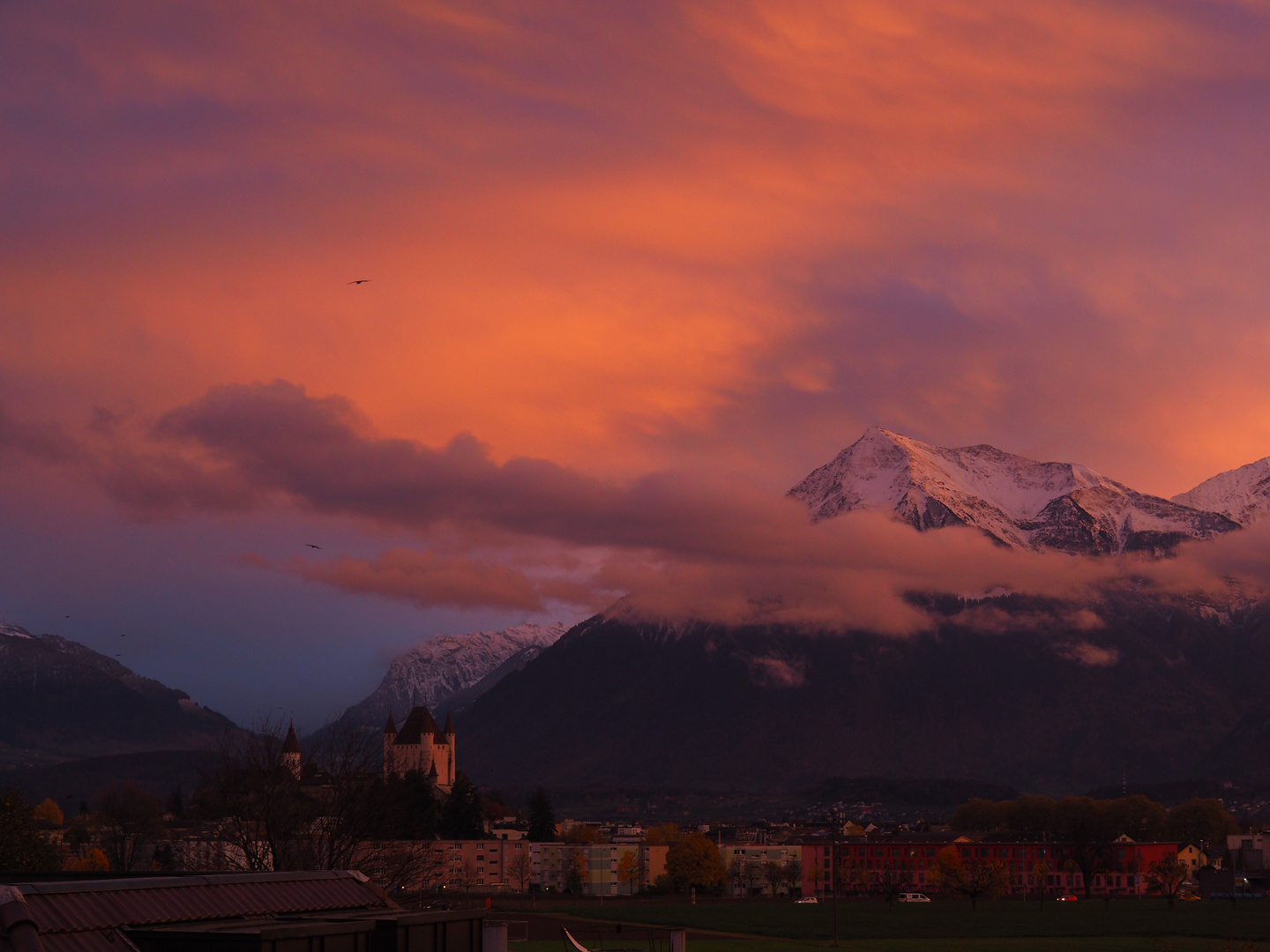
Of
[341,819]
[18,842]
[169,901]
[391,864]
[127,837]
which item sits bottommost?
[127,837]

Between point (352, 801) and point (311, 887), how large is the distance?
42.6 meters

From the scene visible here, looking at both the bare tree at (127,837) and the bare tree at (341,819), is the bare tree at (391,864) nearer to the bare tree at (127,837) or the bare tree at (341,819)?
the bare tree at (341,819)

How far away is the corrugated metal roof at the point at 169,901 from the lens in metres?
25.1

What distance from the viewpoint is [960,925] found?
5012 inches

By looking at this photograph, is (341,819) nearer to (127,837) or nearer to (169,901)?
(169,901)

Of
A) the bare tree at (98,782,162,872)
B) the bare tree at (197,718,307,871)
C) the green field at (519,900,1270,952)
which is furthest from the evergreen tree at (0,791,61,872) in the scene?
the bare tree at (98,782,162,872)

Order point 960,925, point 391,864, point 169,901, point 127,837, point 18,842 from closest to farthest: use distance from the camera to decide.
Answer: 1. point 169,901
2. point 391,864
3. point 18,842
4. point 960,925
5. point 127,837

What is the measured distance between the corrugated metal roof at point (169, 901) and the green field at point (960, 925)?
54247 millimetres

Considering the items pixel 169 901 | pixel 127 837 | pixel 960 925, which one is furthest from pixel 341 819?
pixel 127 837

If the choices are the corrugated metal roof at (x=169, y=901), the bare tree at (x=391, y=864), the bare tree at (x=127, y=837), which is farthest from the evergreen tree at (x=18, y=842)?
the bare tree at (x=127, y=837)

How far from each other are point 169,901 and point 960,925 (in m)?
112

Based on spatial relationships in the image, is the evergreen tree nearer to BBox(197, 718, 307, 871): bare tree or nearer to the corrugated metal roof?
BBox(197, 718, 307, 871): bare tree

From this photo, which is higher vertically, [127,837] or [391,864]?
[391,864]

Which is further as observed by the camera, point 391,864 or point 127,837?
point 127,837
